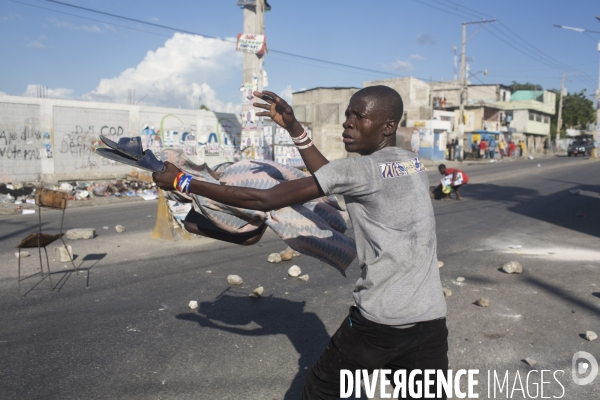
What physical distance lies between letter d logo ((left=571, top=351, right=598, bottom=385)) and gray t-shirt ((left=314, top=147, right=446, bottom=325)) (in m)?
2.37

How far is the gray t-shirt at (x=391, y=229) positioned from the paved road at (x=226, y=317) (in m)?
0.09

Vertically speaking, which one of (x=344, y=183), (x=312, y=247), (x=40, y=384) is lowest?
(x=40, y=384)

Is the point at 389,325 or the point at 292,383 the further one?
the point at 292,383

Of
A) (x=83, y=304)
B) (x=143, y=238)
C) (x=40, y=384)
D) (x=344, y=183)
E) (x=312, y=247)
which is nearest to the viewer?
(x=344, y=183)

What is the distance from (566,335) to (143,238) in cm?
686

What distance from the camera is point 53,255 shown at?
7.74m

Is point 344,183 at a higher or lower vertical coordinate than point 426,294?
higher

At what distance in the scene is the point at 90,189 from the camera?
16.8 metres

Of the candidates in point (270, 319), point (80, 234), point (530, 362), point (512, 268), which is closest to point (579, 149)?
point (512, 268)

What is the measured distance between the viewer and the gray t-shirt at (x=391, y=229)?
219 centimetres

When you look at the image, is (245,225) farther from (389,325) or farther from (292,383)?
(292,383)

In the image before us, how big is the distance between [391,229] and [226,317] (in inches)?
131

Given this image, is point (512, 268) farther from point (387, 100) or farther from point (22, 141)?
point (22, 141)

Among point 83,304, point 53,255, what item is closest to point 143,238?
point 53,255
